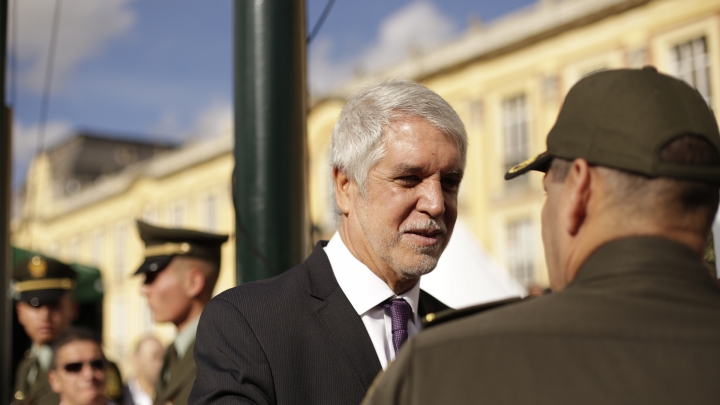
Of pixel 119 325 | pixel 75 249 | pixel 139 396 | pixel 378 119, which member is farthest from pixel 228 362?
pixel 75 249

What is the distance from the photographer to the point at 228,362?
1919mm

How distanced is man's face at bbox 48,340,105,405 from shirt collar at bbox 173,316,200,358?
939 mm

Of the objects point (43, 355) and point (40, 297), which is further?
point (40, 297)

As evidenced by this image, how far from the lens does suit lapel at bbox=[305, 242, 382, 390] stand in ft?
6.61

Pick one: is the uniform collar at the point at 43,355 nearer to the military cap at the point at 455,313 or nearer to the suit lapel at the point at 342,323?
the suit lapel at the point at 342,323

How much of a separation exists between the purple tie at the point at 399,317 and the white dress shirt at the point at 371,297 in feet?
0.05

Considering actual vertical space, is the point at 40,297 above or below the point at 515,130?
below

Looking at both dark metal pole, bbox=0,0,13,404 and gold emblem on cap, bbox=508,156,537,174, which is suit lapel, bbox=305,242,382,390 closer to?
gold emblem on cap, bbox=508,156,537,174

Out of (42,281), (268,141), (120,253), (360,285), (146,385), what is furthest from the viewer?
(120,253)

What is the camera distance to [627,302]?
1203 millimetres

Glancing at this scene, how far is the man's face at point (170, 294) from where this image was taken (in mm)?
3951

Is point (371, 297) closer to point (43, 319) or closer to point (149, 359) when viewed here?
point (43, 319)

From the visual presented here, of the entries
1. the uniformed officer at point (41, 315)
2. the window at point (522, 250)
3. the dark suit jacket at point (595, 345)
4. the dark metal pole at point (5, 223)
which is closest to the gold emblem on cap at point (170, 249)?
the dark metal pole at point (5, 223)

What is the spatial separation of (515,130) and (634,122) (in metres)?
22.0
